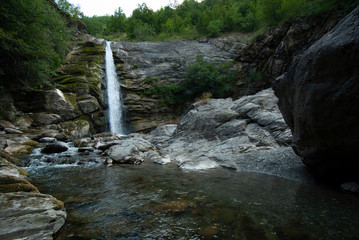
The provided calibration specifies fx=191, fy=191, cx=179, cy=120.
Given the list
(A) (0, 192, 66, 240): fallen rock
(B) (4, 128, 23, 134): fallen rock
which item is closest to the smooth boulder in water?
(B) (4, 128, 23, 134): fallen rock

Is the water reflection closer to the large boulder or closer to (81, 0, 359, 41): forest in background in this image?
the large boulder

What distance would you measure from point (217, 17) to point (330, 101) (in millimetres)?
36645

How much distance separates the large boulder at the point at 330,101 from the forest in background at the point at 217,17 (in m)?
15.9

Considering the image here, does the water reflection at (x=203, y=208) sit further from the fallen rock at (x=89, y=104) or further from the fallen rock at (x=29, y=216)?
the fallen rock at (x=89, y=104)

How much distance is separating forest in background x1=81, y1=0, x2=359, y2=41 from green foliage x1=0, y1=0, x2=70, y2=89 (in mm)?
20757

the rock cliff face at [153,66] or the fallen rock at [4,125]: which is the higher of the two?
the rock cliff face at [153,66]

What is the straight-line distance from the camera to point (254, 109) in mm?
10719

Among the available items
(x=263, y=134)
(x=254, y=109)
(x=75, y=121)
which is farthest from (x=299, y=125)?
(x=75, y=121)

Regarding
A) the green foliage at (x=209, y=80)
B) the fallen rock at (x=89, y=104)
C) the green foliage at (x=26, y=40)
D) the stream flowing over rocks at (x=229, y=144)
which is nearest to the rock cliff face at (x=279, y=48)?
the green foliage at (x=209, y=80)

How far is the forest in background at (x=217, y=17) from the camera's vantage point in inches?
711

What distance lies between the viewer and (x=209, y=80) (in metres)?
22.8

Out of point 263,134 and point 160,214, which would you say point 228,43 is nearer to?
point 263,134

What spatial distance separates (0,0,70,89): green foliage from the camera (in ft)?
39.9

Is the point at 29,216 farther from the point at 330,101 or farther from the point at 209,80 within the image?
the point at 209,80
